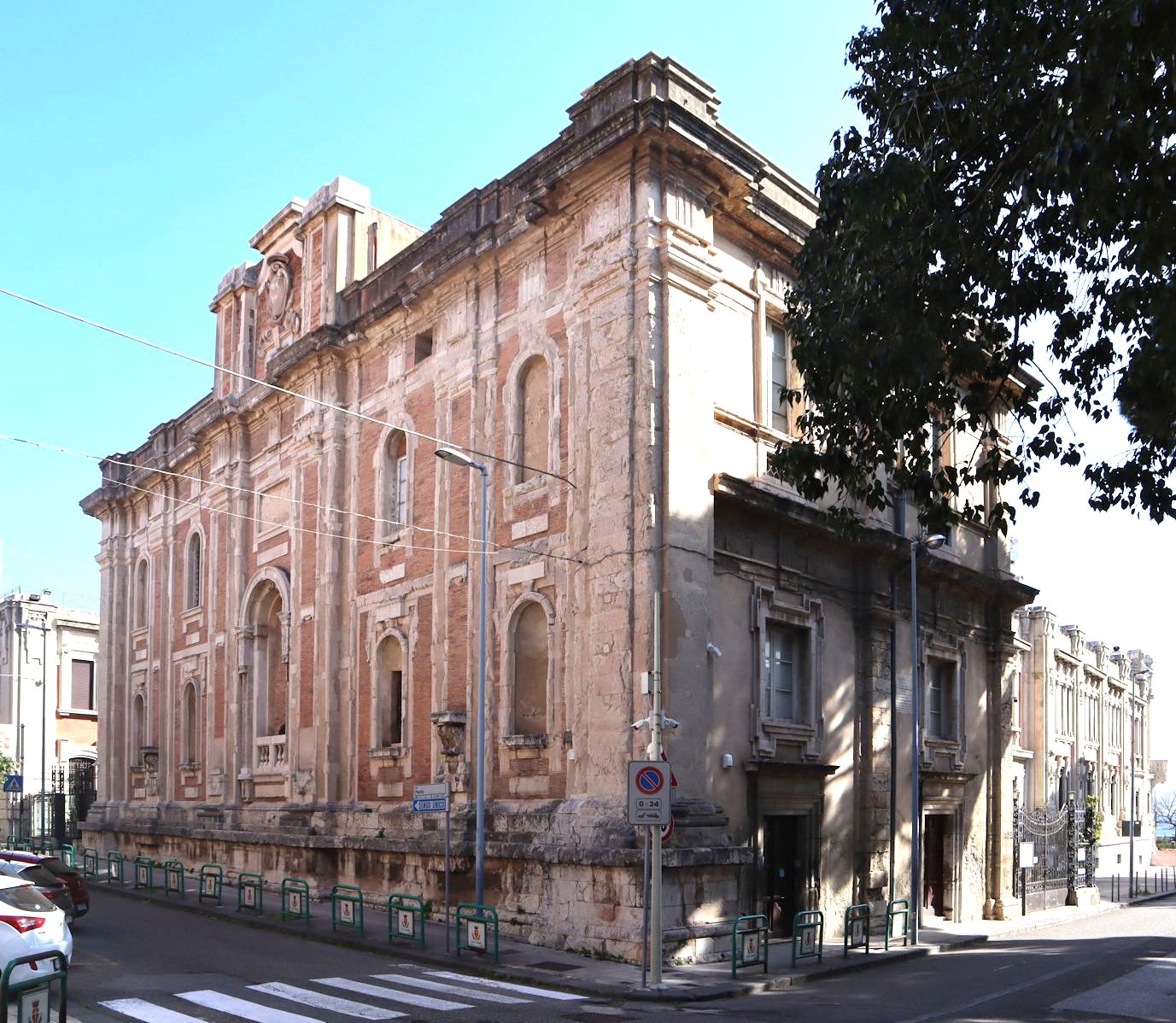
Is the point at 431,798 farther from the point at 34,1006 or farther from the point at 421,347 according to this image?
the point at 34,1006

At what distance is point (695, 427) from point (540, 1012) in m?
9.84

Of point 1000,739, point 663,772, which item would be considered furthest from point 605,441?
point 1000,739

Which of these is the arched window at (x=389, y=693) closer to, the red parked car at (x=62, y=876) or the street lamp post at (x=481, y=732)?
the street lamp post at (x=481, y=732)

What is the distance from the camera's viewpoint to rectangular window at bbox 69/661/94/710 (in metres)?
59.6

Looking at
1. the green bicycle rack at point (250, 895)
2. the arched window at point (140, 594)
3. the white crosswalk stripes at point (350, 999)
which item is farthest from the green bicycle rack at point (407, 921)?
the arched window at point (140, 594)

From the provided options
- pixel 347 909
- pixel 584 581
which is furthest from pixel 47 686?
pixel 584 581

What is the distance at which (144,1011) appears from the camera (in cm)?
1473

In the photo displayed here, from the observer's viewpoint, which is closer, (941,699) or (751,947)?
(751,947)

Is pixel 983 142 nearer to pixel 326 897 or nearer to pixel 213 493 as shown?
pixel 326 897

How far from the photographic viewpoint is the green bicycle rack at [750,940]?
60.4ft

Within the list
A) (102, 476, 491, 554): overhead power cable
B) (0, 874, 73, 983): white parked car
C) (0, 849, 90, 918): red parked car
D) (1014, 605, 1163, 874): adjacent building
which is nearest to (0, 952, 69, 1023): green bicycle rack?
(0, 874, 73, 983): white parked car

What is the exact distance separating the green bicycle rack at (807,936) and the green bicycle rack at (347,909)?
7046 millimetres

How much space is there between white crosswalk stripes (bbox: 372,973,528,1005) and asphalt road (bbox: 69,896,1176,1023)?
0.11ft

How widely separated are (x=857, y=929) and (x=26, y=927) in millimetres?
13314
